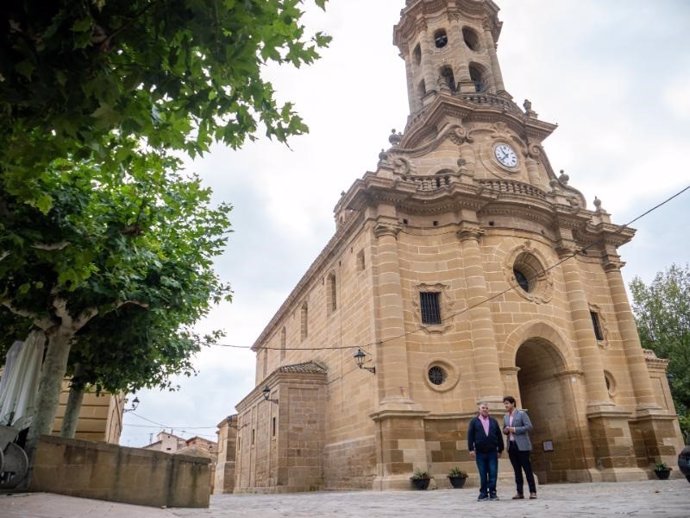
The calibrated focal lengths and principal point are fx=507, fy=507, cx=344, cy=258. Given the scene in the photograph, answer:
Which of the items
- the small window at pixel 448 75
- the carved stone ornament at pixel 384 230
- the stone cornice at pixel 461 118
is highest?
the small window at pixel 448 75

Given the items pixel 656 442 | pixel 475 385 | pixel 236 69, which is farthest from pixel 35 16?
pixel 656 442

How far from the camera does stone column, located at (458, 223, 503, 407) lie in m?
15.7

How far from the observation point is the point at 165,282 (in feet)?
32.5

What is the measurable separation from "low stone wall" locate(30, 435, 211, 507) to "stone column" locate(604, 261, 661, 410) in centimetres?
1708

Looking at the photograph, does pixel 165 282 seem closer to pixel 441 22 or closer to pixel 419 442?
pixel 419 442

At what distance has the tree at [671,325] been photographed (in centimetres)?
2980

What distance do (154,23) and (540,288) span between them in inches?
687

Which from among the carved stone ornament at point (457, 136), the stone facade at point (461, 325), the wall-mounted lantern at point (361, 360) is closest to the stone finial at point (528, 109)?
the stone facade at point (461, 325)

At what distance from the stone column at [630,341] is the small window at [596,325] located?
3.17 ft

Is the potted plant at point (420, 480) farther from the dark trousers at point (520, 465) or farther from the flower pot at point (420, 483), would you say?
the dark trousers at point (520, 465)

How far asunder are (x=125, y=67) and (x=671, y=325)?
120 ft

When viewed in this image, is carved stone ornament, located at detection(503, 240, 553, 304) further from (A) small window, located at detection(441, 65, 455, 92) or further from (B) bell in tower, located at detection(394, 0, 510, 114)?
(A) small window, located at detection(441, 65, 455, 92)

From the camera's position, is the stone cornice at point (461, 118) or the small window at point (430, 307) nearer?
the small window at point (430, 307)

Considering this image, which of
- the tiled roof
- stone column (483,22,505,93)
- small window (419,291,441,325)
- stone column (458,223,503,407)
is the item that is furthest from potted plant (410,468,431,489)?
stone column (483,22,505,93)
